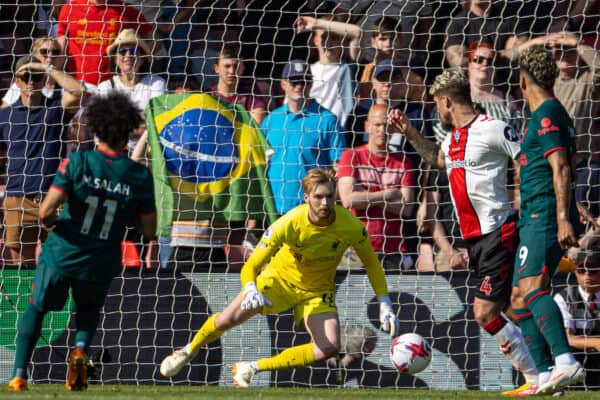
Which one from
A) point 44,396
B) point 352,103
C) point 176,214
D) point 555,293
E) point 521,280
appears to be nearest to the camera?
point 44,396

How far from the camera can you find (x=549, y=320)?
668 centimetres

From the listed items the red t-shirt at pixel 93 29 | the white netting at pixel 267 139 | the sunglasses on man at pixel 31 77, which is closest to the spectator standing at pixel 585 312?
the white netting at pixel 267 139

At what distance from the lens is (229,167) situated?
388 inches

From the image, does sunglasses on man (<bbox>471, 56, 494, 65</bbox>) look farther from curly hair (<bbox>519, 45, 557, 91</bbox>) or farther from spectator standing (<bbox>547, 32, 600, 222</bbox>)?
curly hair (<bbox>519, 45, 557, 91</bbox>)

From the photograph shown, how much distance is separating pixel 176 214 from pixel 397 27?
2.87m

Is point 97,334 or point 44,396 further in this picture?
point 97,334

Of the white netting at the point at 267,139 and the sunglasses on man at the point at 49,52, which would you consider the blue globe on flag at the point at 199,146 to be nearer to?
the white netting at the point at 267,139

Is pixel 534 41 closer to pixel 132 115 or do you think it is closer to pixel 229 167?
pixel 229 167

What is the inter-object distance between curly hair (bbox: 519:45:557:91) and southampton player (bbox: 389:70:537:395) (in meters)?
0.91

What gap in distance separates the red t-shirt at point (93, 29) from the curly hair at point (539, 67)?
16.0ft

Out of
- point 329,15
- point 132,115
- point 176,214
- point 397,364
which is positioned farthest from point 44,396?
point 329,15

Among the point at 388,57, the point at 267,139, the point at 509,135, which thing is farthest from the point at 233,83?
the point at 509,135

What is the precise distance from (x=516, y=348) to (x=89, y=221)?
316cm

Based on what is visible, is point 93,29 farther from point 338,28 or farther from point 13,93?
point 338,28
